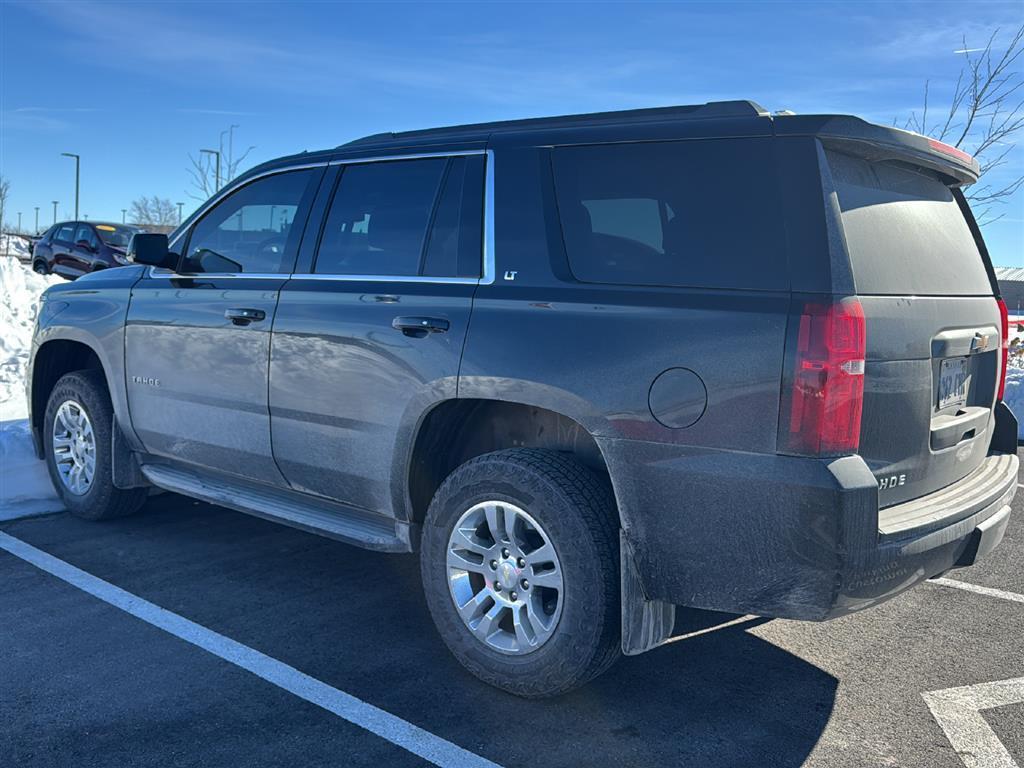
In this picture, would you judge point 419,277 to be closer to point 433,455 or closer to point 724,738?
point 433,455

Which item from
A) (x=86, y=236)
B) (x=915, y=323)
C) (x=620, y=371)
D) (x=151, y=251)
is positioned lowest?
(x=620, y=371)

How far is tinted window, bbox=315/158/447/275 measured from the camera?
390cm

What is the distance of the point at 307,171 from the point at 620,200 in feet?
5.93

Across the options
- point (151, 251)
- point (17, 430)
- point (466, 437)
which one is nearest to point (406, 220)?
point (466, 437)

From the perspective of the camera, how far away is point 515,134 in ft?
12.0

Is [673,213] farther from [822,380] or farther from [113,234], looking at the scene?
[113,234]

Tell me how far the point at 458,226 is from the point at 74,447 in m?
3.10

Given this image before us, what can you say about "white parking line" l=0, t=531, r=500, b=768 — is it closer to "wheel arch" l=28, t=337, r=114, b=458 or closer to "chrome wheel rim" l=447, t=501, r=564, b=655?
"chrome wheel rim" l=447, t=501, r=564, b=655

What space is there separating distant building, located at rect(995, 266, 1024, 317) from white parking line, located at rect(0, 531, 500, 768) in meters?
21.1

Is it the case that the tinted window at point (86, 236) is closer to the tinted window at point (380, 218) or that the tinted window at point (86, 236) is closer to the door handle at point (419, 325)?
the tinted window at point (380, 218)

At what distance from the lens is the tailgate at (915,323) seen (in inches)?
114

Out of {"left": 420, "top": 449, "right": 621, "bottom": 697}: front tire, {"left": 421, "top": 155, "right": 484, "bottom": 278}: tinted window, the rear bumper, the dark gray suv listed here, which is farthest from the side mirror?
the rear bumper

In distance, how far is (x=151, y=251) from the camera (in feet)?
16.0

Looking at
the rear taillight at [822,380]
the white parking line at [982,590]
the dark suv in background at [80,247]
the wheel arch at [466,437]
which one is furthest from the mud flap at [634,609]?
the dark suv in background at [80,247]
